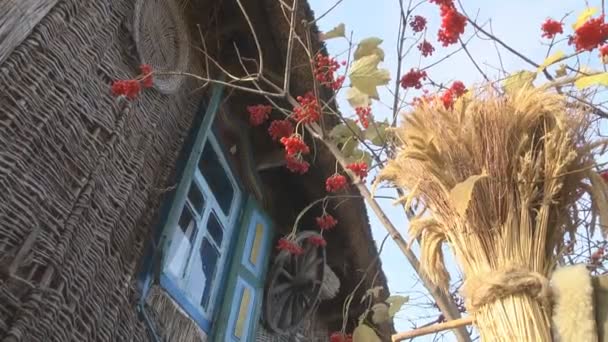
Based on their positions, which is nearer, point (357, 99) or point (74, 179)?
point (357, 99)

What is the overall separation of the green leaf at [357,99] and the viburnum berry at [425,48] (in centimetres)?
64

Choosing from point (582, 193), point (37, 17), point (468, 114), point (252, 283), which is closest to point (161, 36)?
point (37, 17)

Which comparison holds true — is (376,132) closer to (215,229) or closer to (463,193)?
(463,193)

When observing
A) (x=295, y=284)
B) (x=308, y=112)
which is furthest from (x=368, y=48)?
(x=295, y=284)

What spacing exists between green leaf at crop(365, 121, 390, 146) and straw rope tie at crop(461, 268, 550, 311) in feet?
2.55

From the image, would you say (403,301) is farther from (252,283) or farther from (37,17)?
(252,283)

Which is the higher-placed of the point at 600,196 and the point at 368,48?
the point at 368,48

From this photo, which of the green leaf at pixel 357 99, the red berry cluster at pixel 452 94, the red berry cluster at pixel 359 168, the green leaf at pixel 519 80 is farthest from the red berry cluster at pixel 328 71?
the green leaf at pixel 519 80

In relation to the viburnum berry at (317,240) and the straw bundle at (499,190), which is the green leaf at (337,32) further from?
the viburnum berry at (317,240)

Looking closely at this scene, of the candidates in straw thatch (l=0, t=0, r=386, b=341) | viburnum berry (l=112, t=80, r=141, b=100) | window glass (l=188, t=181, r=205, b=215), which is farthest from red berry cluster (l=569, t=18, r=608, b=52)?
window glass (l=188, t=181, r=205, b=215)

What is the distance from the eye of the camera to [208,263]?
3.13m

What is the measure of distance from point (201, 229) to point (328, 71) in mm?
1082

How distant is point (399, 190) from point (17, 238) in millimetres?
1045

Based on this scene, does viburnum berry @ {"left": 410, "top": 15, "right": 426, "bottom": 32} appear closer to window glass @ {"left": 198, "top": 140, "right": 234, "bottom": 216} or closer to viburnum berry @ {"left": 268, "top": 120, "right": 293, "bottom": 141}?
viburnum berry @ {"left": 268, "top": 120, "right": 293, "bottom": 141}
